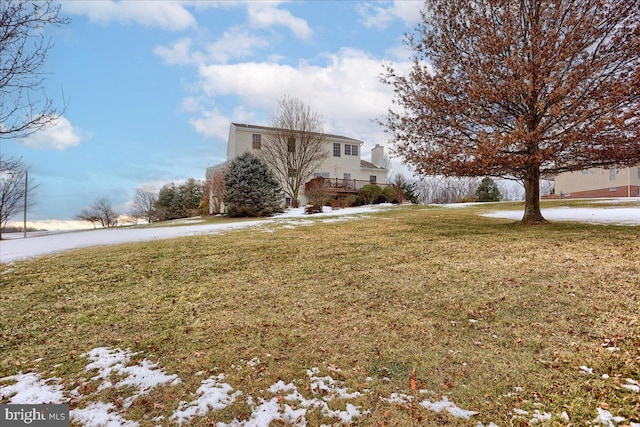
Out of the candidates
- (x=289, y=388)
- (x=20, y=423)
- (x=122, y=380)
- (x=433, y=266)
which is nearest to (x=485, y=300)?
(x=433, y=266)

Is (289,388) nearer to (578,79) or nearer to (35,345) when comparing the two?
(35,345)

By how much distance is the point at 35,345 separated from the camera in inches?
159

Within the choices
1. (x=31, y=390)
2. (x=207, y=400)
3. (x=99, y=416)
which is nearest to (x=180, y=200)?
(x=31, y=390)

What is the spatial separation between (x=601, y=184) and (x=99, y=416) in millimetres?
43641

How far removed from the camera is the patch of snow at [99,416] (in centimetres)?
257

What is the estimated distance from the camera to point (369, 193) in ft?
80.2

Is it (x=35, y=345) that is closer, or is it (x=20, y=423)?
(x=20, y=423)

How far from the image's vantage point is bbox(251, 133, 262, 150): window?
1050 inches

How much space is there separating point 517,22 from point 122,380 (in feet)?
40.0

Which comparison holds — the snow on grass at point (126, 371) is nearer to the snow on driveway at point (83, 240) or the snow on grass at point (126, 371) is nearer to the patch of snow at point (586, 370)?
the patch of snow at point (586, 370)

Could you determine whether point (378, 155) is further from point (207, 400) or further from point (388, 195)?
point (207, 400)

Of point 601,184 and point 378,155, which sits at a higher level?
point 378,155

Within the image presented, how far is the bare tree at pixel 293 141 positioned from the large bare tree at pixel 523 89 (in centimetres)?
1605

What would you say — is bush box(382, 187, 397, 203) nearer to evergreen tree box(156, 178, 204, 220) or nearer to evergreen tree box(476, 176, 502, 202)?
evergreen tree box(476, 176, 502, 202)
